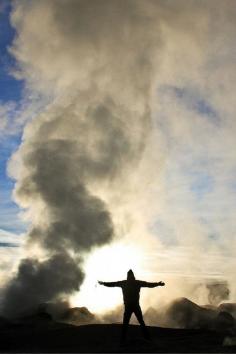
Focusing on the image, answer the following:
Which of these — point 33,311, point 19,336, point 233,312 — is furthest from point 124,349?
point 233,312

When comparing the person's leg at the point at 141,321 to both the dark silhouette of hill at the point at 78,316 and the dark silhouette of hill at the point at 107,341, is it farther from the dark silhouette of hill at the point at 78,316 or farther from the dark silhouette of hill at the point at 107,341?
the dark silhouette of hill at the point at 78,316

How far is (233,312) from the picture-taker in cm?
6900

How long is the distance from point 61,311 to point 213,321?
16144 mm

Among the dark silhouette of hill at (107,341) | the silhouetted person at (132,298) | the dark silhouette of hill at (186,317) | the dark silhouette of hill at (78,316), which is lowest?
the dark silhouette of hill at (107,341)

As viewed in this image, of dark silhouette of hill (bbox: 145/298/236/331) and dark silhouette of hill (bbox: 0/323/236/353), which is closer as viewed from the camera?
dark silhouette of hill (bbox: 0/323/236/353)

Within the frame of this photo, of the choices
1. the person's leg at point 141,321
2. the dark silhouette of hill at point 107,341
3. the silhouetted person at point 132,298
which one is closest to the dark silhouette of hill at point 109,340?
the dark silhouette of hill at point 107,341

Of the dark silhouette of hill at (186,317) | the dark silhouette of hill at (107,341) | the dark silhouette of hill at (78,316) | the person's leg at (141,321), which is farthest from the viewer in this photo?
the dark silhouette of hill at (186,317)

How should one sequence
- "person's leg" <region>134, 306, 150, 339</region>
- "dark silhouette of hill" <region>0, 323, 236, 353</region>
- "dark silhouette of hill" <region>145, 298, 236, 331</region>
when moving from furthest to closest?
"dark silhouette of hill" <region>145, 298, 236, 331</region>, "person's leg" <region>134, 306, 150, 339</region>, "dark silhouette of hill" <region>0, 323, 236, 353</region>

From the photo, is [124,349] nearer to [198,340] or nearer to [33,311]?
[198,340]

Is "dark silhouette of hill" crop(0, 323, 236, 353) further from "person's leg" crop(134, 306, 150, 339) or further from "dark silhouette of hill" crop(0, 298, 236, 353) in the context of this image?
"person's leg" crop(134, 306, 150, 339)

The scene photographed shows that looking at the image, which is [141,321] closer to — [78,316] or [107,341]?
[107,341]

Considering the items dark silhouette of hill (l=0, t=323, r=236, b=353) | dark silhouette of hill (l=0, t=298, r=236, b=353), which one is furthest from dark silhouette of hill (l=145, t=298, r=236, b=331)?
dark silhouette of hill (l=0, t=323, r=236, b=353)

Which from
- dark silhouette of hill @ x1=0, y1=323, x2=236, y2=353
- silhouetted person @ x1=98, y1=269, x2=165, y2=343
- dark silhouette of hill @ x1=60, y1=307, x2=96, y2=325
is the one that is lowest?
dark silhouette of hill @ x1=0, y1=323, x2=236, y2=353

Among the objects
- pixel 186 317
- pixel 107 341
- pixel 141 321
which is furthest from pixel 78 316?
pixel 141 321
